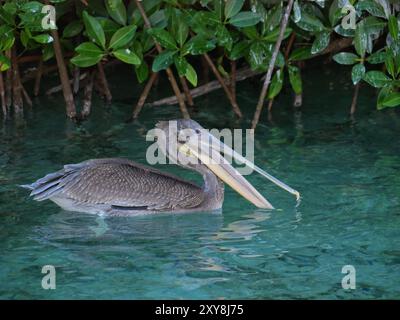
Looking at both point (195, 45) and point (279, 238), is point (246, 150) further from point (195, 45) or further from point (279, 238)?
point (279, 238)

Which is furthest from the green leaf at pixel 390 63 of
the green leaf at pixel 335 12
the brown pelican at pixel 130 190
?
the brown pelican at pixel 130 190

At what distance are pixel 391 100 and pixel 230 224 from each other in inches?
70.8

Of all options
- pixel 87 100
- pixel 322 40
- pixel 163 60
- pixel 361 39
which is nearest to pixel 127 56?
pixel 163 60

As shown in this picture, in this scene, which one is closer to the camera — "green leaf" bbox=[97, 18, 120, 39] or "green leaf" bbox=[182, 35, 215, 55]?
"green leaf" bbox=[182, 35, 215, 55]

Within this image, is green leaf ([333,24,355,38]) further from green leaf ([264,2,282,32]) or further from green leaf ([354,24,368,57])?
green leaf ([264,2,282,32])

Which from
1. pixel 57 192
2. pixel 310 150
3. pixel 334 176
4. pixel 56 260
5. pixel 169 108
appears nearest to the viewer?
pixel 56 260

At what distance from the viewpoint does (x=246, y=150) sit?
7824 millimetres

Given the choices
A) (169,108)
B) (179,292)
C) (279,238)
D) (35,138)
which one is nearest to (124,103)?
(169,108)

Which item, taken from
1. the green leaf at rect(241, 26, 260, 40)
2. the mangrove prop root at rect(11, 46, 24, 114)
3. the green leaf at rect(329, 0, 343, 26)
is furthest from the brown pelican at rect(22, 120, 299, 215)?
the mangrove prop root at rect(11, 46, 24, 114)

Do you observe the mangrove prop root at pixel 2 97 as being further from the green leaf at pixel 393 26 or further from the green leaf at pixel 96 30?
the green leaf at pixel 393 26

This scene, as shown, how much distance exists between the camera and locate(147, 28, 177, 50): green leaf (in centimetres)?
733

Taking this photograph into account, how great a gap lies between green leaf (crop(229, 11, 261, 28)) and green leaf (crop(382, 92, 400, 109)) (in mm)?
1120

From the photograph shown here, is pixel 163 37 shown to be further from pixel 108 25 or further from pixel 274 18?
pixel 274 18

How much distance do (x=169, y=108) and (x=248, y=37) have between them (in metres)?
1.41
